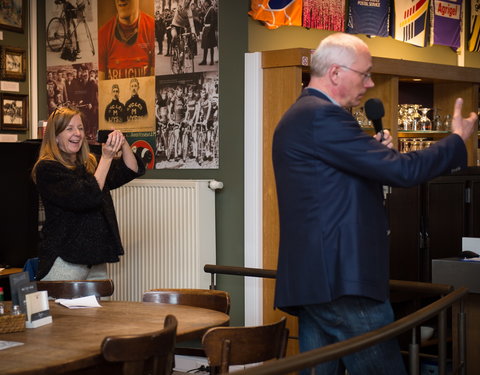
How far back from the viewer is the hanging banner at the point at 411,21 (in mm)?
7254

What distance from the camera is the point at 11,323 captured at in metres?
3.41

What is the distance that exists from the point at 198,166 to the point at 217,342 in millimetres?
3131

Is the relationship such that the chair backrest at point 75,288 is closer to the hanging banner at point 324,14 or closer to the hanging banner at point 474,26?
the hanging banner at point 324,14

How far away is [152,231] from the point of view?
20.4 ft

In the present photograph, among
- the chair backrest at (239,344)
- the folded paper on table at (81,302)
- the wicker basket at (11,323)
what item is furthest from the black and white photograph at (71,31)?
the chair backrest at (239,344)

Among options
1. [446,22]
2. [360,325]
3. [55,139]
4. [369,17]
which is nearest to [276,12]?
[369,17]

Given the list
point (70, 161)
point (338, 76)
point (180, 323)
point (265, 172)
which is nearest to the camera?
point (338, 76)

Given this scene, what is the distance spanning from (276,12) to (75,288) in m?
2.59

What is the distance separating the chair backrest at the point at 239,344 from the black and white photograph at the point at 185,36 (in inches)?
120

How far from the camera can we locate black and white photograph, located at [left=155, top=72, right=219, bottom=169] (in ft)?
19.8

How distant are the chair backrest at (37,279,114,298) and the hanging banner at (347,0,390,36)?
11.0 ft

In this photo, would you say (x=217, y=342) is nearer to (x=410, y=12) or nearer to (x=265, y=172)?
(x=265, y=172)

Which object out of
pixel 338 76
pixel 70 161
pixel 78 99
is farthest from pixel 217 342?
pixel 78 99

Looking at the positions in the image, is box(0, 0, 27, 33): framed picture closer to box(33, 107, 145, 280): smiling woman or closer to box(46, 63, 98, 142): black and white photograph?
box(46, 63, 98, 142): black and white photograph
